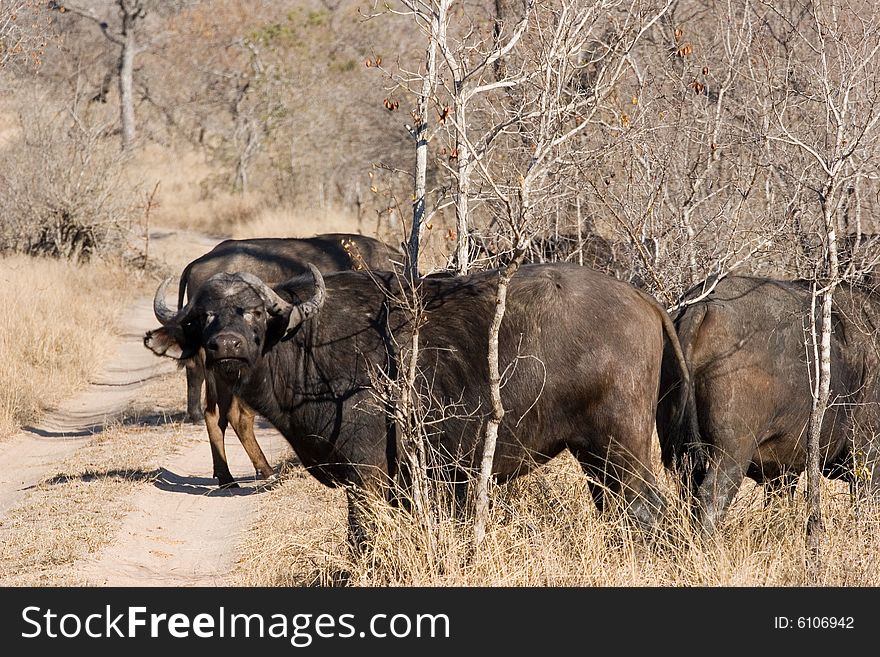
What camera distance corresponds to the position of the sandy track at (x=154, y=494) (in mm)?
5957

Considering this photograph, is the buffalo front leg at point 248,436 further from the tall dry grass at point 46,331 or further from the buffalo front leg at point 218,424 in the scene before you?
the tall dry grass at point 46,331

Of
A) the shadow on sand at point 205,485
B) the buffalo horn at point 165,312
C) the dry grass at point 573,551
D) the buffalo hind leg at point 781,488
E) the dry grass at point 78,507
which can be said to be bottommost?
the shadow on sand at point 205,485

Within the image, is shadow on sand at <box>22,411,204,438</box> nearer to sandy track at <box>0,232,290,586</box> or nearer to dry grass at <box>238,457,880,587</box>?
sandy track at <box>0,232,290,586</box>

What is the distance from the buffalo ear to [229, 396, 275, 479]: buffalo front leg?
2325 mm

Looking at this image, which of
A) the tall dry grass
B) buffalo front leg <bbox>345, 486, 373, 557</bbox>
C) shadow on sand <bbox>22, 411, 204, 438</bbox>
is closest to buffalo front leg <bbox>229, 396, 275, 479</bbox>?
shadow on sand <bbox>22, 411, 204, 438</bbox>

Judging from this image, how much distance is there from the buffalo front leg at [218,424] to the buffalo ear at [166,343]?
7.64 ft

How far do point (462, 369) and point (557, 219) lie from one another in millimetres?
3063

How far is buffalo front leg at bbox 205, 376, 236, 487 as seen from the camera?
813 cm

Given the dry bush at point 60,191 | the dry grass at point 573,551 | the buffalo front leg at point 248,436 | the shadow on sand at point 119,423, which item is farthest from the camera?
the dry bush at point 60,191

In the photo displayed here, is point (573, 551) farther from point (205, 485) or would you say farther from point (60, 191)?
point (60, 191)

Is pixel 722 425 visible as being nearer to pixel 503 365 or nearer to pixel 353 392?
pixel 503 365

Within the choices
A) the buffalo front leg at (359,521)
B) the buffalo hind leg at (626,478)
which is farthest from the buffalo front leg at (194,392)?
the buffalo hind leg at (626,478)

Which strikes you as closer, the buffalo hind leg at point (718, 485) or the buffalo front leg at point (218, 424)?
the buffalo hind leg at point (718, 485)

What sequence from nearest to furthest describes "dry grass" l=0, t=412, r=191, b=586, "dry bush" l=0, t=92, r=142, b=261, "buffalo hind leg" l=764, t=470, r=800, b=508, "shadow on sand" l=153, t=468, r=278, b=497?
"buffalo hind leg" l=764, t=470, r=800, b=508
"dry grass" l=0, t=412, r=191, b=586
"shadow on sand" l=153, t=468, r=278, b=497
"dry bush" l=0, t=92, r=142, b=261
